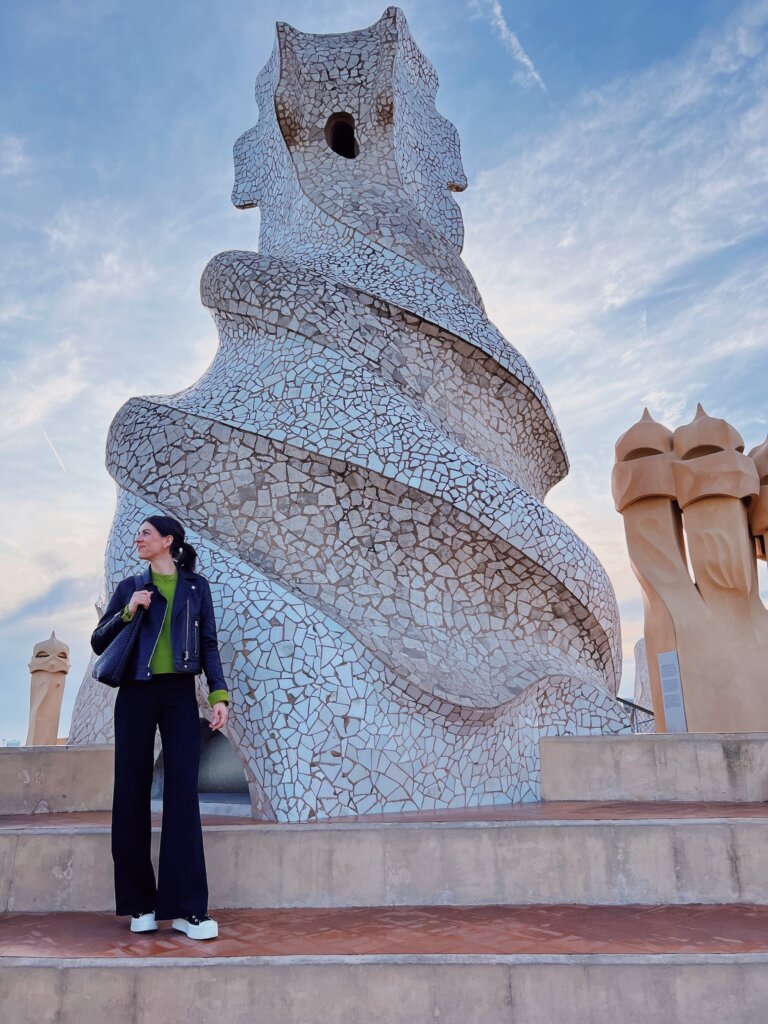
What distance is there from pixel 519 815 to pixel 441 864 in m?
0.62

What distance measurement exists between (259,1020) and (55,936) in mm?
885

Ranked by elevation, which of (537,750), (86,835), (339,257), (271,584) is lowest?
(86,835)

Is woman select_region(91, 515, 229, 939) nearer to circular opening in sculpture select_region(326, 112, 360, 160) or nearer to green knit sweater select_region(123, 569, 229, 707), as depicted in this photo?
green knit sweater select_region(123, 569, 229, 707)

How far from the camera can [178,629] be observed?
9.48ft

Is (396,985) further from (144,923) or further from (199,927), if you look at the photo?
(144,923)

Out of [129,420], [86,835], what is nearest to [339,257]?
[129,420]

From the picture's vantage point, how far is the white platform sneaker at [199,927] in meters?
2.61

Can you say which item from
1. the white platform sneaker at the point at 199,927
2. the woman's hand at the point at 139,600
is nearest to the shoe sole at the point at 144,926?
the white platform sneaker at the point at 199,927

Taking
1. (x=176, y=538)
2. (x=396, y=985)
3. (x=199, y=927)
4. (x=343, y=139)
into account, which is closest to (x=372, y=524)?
(x=176, y=538)

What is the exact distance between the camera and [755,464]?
831 centimetres

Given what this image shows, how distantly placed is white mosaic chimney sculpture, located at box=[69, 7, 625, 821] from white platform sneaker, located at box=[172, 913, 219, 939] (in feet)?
3.68

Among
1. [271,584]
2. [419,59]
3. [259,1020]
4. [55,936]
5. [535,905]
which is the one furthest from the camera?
[419,59]

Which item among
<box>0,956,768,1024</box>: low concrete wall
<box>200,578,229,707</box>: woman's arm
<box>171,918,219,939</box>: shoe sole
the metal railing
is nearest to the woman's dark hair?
<box>200,578,229,707</box>: woman's arm

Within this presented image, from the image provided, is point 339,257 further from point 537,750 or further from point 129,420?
point 537,750
